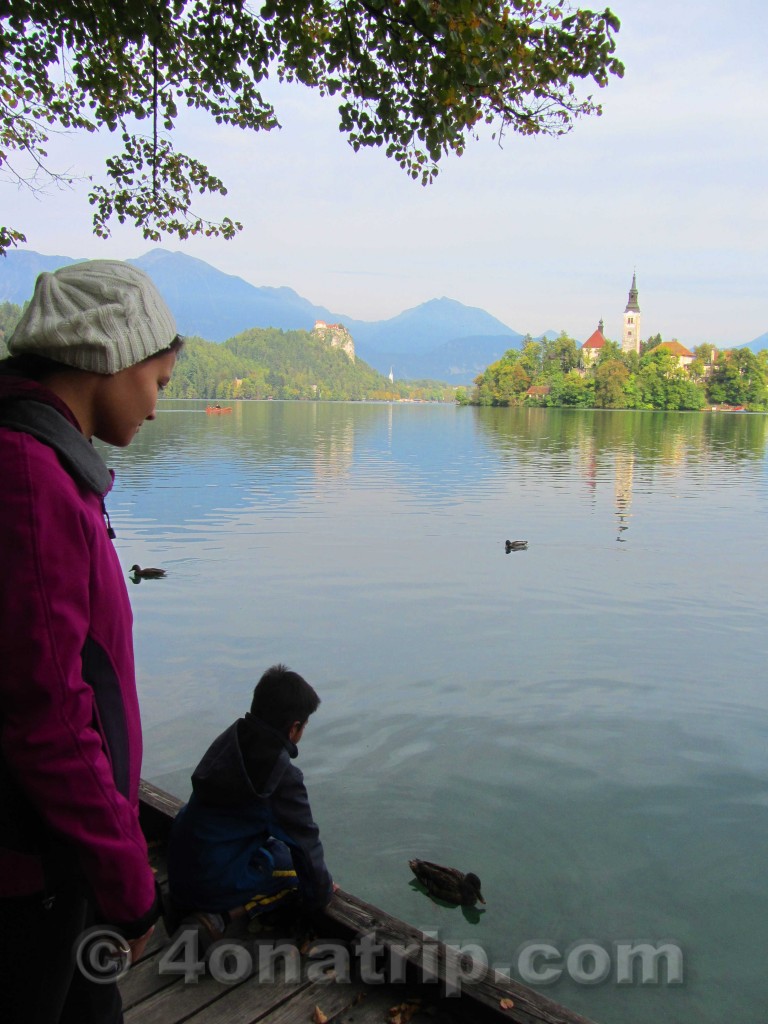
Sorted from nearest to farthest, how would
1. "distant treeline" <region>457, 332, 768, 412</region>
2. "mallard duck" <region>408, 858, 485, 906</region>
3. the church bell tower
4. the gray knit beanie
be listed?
1. the gray knit beanie
2. "mallard duck" <region>408, 858, 485, 906</region>
3. "distant treeline" <region>457, 332, 768, 412</region>
4. the church bell tower

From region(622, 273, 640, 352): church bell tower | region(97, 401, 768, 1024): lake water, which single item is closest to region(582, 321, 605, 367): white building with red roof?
region(622, 273, 640, 352): church bell tower

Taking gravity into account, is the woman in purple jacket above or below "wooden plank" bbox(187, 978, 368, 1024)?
above

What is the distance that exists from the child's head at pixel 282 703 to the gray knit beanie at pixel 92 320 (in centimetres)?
172

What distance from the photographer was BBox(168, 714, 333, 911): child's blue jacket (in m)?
2.91

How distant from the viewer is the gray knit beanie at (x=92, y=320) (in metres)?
1.53

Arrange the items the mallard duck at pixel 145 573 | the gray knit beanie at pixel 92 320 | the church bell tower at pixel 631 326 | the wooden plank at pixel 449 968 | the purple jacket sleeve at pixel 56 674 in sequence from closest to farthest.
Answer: the purple jacket sleeve at pixel 56 674 → the gray knit beanie at pixel 92 320 → the wooden plank at pixel 449 968 → the mallard duck at pixel 145 573 → the church bell tower at pixel 631 326

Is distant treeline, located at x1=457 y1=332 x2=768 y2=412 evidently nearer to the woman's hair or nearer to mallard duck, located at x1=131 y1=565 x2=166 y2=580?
mallard duck, located at x1=131 y1=565 x2=166 y2=580

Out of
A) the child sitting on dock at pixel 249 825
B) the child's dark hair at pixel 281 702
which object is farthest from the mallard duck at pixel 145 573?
the child's dark hair at pixel 281 702

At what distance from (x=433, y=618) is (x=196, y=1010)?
7563 millimetres

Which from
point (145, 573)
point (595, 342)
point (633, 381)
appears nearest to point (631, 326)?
point (595, 342)

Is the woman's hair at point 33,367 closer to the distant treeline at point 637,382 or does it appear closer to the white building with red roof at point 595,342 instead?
the distant treeline at point 637,382

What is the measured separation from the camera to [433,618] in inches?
391

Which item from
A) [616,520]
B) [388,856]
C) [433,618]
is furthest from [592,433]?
[388,856]

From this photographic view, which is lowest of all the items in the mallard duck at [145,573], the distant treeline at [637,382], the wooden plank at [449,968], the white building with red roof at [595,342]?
the mallard duck at [145,573]
